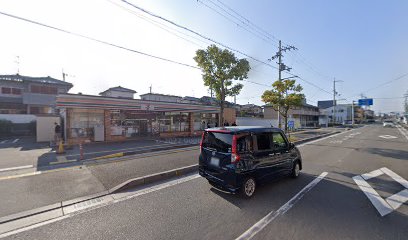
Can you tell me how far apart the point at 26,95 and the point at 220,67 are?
2849 centimetres

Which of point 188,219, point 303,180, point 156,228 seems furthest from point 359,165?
point 156,228

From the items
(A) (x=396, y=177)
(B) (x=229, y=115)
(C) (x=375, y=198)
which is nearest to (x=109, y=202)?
(C) (x=375, y=198)

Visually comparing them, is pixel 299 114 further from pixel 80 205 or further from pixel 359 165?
pixel 80 205

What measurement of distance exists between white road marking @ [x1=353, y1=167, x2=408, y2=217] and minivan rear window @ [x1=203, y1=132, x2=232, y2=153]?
3.38 meters

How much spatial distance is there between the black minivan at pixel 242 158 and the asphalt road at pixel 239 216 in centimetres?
40

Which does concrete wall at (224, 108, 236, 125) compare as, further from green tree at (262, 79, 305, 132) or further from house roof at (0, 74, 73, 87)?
house roof at (0, 74, 73, 87)

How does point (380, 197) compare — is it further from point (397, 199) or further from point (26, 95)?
point (26, 95)

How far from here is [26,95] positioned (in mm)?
26500

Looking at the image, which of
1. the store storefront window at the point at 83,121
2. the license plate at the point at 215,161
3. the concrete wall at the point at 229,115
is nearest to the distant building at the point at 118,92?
the concrete wall at the point at 229,115

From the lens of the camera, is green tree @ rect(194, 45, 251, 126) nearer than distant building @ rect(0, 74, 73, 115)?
Yes

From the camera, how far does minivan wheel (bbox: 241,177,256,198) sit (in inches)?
177

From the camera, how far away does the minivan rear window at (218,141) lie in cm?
464

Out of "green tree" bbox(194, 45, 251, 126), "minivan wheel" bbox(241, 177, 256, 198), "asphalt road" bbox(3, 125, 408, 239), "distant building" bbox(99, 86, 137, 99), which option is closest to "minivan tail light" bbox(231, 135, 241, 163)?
"minivan wheel" bbox(241, 177, 256, 198)

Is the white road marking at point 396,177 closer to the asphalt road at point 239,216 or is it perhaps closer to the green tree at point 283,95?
the asphalt road at point 239,216
